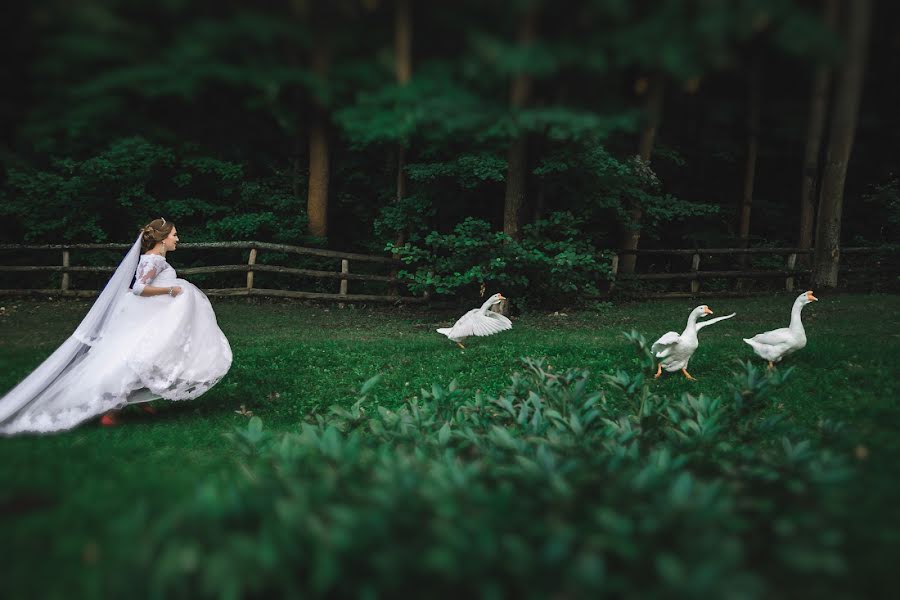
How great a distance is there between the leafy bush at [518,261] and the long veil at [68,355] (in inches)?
267

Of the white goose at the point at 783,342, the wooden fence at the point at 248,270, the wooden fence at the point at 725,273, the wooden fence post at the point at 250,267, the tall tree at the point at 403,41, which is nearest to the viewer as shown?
the tall tree at the point at 403,41

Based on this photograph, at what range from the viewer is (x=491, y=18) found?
2.17 metres

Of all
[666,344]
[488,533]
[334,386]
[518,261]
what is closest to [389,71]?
[488,533]

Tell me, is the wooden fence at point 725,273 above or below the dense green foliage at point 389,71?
below

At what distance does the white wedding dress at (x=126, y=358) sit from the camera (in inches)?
227

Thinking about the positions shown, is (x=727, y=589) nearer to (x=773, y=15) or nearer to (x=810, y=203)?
(x=773, y=15)

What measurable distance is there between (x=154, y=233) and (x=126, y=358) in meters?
1.26

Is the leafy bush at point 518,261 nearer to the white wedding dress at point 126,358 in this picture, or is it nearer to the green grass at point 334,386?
the green grass at point 334,386

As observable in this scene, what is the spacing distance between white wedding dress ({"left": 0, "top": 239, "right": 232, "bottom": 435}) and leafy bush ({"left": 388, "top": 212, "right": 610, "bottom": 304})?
6538mm

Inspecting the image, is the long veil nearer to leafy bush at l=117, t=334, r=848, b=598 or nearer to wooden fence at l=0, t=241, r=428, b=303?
leafy bush at l=117, t=334, r=848, b=598

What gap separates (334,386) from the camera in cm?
800

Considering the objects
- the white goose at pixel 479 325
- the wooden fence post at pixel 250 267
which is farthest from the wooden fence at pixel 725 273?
the wooden fence post at pixel 250 267

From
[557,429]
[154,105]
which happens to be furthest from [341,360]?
[154,105]

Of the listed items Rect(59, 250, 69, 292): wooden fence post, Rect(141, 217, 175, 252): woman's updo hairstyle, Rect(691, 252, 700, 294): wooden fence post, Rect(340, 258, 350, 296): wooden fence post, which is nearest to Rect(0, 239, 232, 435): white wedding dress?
Rect(141, 217, 175, 252): woman's updo hairstyle
